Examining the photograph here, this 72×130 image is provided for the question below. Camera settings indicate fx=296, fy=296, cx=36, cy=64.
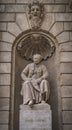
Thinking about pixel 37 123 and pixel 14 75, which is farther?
pixel 14 75

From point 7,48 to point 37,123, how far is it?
290 centimetres

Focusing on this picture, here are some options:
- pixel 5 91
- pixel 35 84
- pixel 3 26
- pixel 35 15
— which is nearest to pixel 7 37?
pixel 3 26

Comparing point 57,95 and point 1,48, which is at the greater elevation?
point 1,48

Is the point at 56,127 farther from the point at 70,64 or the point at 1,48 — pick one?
the point at 1,48

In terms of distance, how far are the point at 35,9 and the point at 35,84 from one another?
108 inches

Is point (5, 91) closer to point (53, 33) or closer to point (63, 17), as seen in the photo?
point (53, 33)

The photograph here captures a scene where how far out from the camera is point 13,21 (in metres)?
10.5

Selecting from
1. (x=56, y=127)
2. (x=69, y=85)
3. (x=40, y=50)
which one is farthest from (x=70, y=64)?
(x=56, y=127)

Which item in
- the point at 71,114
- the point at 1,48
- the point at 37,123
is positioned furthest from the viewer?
the point at 1,48

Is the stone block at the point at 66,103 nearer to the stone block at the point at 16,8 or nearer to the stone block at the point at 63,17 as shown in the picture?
the stone block at the point at 63,17

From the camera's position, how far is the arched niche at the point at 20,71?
9.77 m

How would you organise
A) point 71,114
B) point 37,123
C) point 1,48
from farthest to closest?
1. point 1,48
2. point 71,114
3. point 37,123

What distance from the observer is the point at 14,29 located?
10.4m

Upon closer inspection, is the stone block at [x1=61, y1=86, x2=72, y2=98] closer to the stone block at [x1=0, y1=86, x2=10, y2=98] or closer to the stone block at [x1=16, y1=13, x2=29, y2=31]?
the stone block at [x1=0, y1=86, x2=10, y2=98]
